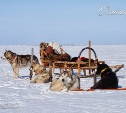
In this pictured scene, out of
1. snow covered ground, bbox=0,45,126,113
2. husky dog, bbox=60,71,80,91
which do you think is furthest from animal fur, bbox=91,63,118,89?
husky dog, bbox=60,71,80,91

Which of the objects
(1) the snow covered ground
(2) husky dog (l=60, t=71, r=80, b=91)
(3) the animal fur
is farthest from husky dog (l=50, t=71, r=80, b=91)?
(3) the animal fur

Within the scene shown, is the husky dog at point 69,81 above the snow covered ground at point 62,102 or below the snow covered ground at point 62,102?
above

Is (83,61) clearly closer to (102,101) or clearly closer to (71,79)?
(71,79)

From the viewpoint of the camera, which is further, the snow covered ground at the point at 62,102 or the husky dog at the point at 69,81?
the husky dog at the point at 69,81

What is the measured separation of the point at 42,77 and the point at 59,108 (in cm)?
446

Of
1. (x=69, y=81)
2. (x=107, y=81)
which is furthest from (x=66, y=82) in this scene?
(x=107, y=81)

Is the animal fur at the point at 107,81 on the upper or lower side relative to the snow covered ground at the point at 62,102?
upper

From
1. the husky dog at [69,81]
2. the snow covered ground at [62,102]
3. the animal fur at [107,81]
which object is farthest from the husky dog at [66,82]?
the animal fur at [107,81]

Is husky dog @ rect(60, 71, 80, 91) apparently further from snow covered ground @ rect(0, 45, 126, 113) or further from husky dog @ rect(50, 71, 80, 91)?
snow covered ground @ rect(0, 45, 126, 113)

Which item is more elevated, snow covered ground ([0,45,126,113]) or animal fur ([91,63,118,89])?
animal fur ([91,63,118,89])

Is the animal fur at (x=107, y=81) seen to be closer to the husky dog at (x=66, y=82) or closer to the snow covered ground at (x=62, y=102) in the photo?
the snow covered ground at (x=62, y=102)

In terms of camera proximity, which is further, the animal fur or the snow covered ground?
the animal fur

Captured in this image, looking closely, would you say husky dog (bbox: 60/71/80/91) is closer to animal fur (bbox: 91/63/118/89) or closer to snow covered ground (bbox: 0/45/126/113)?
snow covered ground (bbox: 0/45/126/113)

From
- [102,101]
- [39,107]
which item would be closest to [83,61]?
[102,101]
